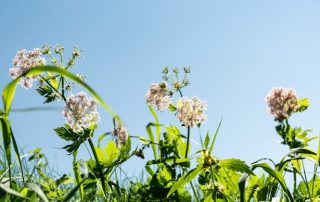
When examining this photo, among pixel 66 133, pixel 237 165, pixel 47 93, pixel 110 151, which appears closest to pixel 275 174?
pixel 237 165

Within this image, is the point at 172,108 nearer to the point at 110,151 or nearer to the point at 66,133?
the point at 110,151

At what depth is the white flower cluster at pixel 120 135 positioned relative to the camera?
2965 mm

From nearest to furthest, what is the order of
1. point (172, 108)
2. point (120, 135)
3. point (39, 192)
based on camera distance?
point (39, 192)
point (120, 135)
point (172, 108)

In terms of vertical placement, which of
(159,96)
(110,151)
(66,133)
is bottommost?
(110,151)

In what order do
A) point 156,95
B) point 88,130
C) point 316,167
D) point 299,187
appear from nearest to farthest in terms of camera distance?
point 316,167
point 88,130
point 299,187
point 156,95

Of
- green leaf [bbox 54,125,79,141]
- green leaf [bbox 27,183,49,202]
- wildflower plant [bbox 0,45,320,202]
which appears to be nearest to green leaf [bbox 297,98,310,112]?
wildflower plant [bbox 0,45,320,202]

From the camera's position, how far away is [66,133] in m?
3.14

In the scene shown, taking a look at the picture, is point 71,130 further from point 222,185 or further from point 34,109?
point 34,109

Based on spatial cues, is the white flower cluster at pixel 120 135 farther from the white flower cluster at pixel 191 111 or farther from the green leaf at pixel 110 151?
the white flower cluster at pixel 191 111

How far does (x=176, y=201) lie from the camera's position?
323 cm

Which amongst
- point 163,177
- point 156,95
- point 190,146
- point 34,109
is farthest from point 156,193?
point 34,109

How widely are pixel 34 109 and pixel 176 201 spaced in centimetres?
154

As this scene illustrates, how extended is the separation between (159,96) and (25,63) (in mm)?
990

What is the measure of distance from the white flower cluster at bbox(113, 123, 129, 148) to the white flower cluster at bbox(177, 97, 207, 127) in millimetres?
535
